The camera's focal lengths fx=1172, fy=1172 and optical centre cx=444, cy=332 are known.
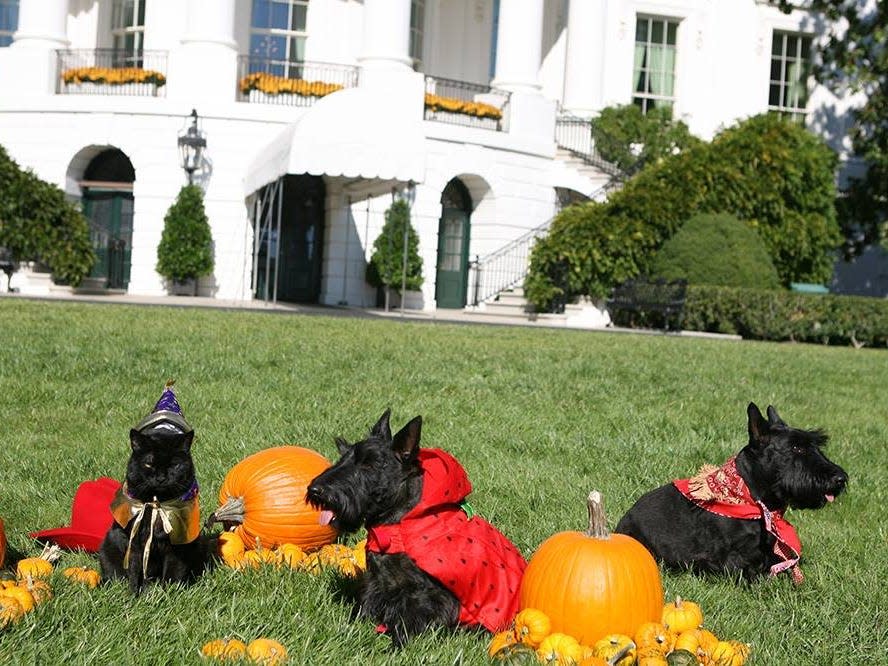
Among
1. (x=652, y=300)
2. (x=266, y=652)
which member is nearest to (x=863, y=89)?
(x=652, y=300)

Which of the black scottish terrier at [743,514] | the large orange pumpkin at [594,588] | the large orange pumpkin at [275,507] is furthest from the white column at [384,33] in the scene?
the large orange pumpkin at [594,588]

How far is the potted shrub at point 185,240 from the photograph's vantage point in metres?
24.0

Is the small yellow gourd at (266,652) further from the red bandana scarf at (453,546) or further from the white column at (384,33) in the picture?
the white column at (384,33)

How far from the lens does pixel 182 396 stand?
737cm

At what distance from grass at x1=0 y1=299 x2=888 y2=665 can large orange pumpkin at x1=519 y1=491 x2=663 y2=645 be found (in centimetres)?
24

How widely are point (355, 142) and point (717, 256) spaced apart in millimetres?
7827

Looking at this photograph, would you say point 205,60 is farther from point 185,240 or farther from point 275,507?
point 275,507

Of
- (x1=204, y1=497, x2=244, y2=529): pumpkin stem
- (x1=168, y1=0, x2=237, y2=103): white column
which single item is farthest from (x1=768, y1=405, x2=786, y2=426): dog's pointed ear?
(x1=168, y1=0, x2=237, y2=103): white column

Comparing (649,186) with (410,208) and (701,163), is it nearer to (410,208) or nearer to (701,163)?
(701,163)

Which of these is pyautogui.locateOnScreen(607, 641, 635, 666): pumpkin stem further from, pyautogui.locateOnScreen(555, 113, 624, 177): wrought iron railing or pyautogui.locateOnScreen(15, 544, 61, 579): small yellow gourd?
pyautogui.locateOnScreen(555, 113, 624, 177): wrought iron railing

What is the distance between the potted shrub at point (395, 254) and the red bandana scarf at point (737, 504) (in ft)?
66.8

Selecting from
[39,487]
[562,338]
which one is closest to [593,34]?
[562,338]

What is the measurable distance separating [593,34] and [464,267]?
6856 millimetres

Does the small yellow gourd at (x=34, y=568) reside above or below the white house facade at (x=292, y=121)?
below
